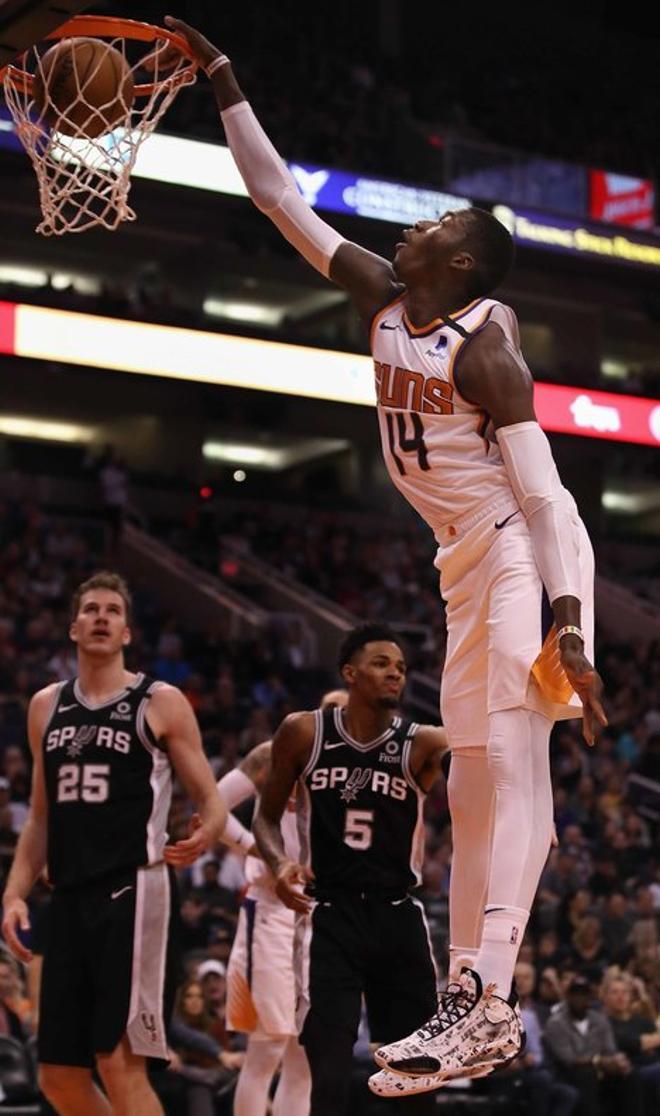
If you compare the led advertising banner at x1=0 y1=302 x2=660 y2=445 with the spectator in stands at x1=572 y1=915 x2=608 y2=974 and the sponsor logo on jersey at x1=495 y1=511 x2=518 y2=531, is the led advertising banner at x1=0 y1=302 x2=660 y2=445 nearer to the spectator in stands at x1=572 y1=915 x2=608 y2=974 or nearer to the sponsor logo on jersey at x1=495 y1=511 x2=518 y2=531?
the spectator in stands at x1=572 y1=915 x2=608 y2=974

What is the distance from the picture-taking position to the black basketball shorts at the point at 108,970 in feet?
20.9

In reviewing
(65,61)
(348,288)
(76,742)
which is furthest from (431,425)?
(76,742)

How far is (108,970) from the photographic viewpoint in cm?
643

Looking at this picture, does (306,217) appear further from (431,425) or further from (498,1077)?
(498,1077)

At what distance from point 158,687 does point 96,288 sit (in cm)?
2157

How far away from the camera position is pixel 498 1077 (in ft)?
38.3

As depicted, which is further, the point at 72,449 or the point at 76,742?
the point at 72,449

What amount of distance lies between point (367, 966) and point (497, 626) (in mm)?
2444

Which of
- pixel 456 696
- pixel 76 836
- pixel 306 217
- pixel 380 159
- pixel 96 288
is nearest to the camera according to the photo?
pixel 456 696

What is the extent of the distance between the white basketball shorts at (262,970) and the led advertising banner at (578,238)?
41.8 feet

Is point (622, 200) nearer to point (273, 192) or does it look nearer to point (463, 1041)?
point (273, 192)

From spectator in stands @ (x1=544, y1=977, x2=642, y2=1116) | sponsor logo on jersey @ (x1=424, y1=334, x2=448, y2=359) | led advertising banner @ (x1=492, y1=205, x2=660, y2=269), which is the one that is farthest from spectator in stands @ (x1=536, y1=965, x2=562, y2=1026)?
led advertising banner @ (x1=492, y1=205, x2=660, y2=269)

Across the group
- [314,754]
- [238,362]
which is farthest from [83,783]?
[238,362]

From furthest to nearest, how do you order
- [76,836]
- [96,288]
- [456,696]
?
1. [96,288]
2. [76,836]
3. [456,696]
